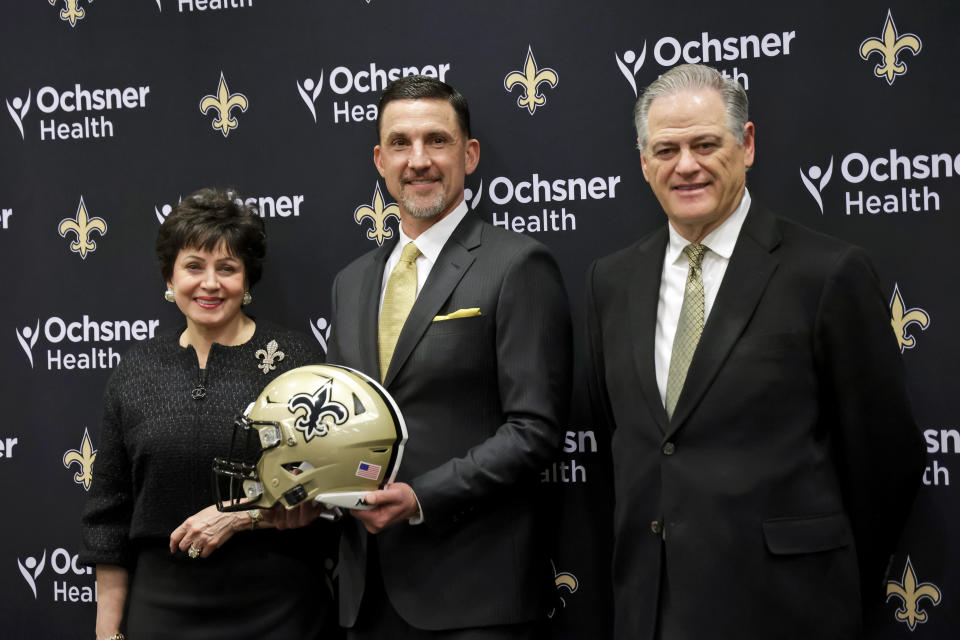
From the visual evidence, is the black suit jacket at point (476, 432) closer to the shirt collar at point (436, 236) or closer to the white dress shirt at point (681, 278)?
the shirt collar at point (436, 236)

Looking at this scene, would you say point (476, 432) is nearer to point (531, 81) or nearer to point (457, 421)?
point (457, 421)

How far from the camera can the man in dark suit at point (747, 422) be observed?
2.04 m

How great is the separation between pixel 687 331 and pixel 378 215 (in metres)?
1.31

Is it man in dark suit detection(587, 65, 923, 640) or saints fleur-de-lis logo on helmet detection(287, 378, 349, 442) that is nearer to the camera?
man in dark suit detection(587, 65, 923, 640)

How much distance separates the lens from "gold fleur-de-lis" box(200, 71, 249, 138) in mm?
3227

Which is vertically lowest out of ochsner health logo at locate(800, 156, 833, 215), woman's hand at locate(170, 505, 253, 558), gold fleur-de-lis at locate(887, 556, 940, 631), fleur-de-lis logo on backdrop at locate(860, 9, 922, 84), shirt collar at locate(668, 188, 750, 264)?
gold fleur-de-lis at locate(887, 556, 940, 631)

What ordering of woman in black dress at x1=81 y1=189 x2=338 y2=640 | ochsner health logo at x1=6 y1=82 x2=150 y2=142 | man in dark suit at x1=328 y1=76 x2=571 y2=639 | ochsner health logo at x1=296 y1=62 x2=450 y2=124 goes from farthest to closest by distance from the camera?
ochsner health logo at x1=6 y1=82 x2=150 y2=142, ochsner health logo at x1=296 y1=62 x2=450 y2=124, woman in black dress at x1=81 y1=189 x2=338 y2=640, man in dark suit at x1=328 y1=76 x2=571 y2=639

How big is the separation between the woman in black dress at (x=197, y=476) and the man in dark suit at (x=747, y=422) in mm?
1077

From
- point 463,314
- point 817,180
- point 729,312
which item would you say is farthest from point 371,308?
point 817,180

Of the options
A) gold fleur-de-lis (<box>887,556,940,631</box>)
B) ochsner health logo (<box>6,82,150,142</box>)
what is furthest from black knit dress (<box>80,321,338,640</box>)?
gold fleur-de-lis (<box>887,556,940,631</box>)

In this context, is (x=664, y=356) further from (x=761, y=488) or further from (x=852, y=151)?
(x=852, y=151)

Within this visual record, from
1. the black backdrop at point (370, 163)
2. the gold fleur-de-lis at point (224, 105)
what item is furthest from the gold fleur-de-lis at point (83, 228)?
the gold fleur-de-lis at point (224, 105)

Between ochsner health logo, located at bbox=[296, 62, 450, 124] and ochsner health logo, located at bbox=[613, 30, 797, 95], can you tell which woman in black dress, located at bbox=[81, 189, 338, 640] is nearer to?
ochsner health logo, located at bbox=[296, 62, 450, 124]

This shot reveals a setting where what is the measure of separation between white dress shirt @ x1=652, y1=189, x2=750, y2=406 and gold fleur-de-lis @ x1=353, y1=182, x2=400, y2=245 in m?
1.12
